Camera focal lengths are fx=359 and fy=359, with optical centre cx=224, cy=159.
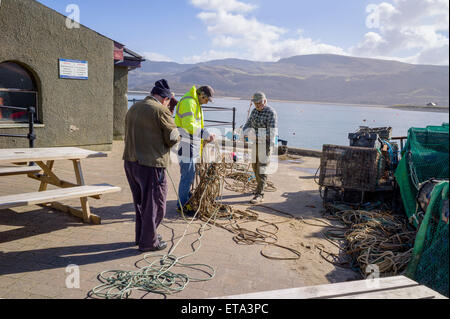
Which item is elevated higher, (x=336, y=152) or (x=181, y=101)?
(x=181, y=101)

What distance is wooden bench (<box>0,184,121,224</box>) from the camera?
3900 millimetres

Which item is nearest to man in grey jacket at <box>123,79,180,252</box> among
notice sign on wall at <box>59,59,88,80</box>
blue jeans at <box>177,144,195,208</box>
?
blue jeans at <box>177,144,195,208</box>

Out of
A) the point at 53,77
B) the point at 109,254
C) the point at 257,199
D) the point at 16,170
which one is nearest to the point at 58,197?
the point at 109,254

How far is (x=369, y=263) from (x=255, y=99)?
3.38 m

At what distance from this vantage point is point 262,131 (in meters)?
6.45

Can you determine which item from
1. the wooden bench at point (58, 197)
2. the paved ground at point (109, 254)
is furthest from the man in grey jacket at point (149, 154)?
the wooden bench at point (58, 197)

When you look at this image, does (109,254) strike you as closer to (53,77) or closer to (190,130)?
(190,130)

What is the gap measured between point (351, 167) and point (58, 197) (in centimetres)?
456

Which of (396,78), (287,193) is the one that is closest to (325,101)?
(396,78)

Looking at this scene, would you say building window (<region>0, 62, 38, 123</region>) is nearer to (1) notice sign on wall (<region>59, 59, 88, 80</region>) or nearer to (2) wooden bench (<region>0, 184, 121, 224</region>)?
(1) notice sign on wall (<region>59, 59, 88, 80</region>)

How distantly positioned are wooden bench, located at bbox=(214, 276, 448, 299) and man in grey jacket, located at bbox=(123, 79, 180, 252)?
2.08 metres

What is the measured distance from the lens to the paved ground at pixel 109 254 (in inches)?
131
